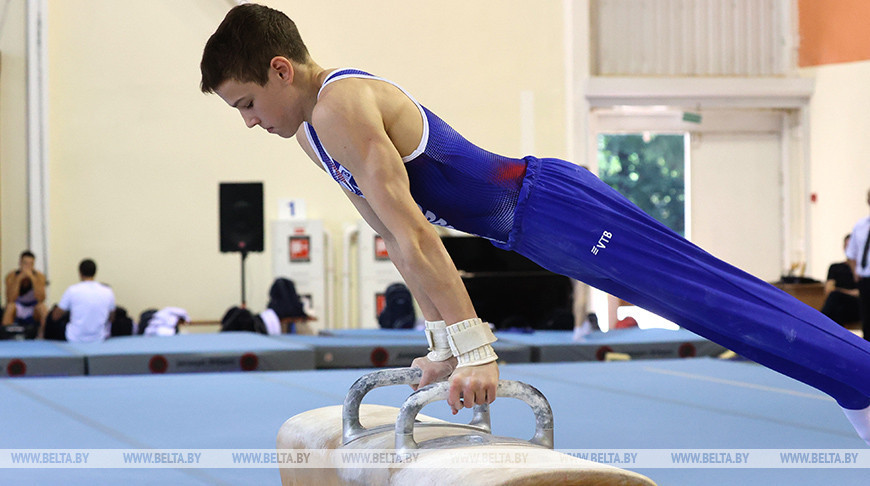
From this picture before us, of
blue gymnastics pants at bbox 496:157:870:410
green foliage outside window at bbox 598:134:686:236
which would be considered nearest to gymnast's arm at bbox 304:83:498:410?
blue gymnastics pants at bbox 496:157:870:410

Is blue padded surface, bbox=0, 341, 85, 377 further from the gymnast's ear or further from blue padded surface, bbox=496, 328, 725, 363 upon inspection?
the gymnast's ear

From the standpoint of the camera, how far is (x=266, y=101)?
214cm

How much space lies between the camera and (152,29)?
1155 cm

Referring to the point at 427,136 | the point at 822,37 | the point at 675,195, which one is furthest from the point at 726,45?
the point at 427,136

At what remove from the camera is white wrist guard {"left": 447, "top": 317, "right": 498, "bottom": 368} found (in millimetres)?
1895

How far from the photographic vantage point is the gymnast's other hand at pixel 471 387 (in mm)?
1824

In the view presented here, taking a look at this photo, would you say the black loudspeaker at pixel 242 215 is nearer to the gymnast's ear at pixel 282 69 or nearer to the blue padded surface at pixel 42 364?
the blue padded surface at pixel 42 364

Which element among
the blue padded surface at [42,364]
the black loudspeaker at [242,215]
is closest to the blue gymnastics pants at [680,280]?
the blue padded surface at [42,364]

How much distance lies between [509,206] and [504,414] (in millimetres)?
1760

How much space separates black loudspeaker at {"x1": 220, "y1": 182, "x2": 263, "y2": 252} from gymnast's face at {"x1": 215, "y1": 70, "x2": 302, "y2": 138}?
28.7 ft

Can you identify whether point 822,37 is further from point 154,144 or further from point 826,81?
point 154,144

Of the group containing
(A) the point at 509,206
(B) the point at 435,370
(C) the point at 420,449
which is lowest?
(C) the point at 420,449

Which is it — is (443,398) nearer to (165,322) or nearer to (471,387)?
(471,387)

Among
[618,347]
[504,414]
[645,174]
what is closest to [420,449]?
[504,414]
